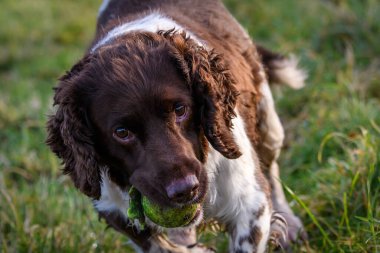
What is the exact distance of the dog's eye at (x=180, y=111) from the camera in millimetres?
3010

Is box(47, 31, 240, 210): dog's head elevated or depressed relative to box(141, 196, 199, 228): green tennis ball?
elevated

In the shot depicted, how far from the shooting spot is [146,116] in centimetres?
294

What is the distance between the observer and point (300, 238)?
3.89 m

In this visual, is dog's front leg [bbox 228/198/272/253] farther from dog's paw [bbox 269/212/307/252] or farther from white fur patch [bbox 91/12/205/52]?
white fur patch [bbox 91/12/205/52]

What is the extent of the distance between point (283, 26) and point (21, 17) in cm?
385

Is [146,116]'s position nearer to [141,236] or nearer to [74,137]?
[74,137]

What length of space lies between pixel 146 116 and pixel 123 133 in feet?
0.44

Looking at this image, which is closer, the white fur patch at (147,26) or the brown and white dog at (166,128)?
the brown and white dog at (166,128)

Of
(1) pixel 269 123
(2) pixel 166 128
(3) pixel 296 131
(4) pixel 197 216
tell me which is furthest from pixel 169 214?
(3) pixel 296 131

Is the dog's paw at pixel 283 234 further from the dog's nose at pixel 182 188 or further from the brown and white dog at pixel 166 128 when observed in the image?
the dog's nose at pixel 182 188

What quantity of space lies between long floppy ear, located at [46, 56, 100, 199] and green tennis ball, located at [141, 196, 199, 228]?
26 cm

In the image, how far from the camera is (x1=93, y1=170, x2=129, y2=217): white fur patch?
134 inches

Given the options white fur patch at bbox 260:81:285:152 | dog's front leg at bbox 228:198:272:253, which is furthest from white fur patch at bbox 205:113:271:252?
white fur patch at bbox 260:81:285:152

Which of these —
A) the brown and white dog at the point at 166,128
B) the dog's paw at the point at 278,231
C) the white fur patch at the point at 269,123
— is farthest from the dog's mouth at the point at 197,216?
the white fur patch at the point at 269,123
